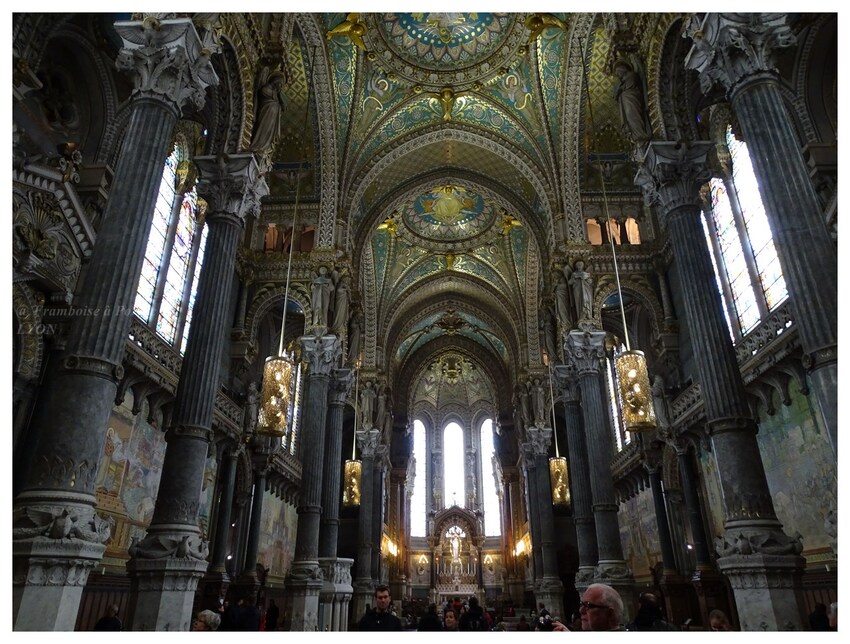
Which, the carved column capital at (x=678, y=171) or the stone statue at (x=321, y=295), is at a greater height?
the stone statue at (x=321, y=295)

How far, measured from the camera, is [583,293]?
14406 mm

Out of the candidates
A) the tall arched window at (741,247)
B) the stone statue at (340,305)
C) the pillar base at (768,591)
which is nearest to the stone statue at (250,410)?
the stone statue at (340,305)

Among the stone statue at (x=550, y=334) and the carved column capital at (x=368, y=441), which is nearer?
the stone statue at (x=550, y=334)

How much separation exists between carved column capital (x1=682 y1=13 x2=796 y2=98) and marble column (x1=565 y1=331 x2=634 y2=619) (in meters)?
7.99

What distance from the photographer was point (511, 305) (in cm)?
2419

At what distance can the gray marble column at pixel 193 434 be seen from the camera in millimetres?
6449

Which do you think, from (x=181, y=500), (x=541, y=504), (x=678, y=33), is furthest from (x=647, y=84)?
(x=541, y=504)

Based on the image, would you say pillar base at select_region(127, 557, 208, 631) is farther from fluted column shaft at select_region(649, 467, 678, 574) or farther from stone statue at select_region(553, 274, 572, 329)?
fluted column shaft at select_region(649, 467, 678, 574)

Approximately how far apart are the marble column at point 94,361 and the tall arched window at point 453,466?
3241 centimetres

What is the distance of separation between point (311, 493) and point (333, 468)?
1696 mm

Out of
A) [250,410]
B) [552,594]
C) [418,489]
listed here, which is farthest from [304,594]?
[418,489]

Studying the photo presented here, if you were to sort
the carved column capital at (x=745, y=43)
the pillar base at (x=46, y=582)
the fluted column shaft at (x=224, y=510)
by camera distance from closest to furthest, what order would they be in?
1. the pillar base at (x=46, y=582)
2. the carved column capital at (x=745, y=43)
3. the fluted column shaft at (x=224, y=510)

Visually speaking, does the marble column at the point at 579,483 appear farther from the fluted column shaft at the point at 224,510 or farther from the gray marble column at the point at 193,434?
the gray marble column at the point at 193,434

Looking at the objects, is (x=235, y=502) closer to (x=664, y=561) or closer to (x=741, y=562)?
(x=664, y=561)
